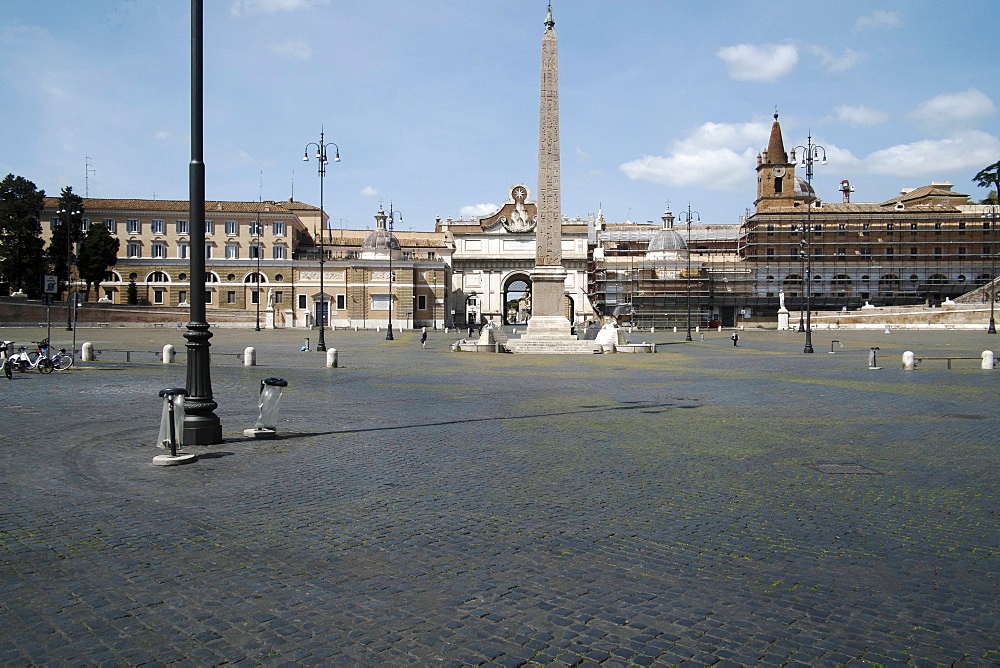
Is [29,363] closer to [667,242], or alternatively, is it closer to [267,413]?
[267,413]

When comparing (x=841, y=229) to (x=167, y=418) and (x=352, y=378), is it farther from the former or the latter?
(x=167, y=418)

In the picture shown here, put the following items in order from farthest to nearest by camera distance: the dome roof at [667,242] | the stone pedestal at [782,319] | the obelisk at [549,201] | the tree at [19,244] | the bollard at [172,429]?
the dome roof at [667,242]
the stone pedestal at [782,319]
the tree at [19,244]
the obelisk at [549,201]
the bollard at [172,429]

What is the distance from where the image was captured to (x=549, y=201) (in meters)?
30.2

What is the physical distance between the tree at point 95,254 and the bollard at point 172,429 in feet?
200

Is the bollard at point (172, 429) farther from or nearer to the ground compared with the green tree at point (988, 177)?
nearer to the ground

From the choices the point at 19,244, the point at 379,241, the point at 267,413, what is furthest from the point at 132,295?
the point at 267,413

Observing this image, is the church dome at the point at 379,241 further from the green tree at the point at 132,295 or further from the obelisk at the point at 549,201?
the obelisk at the point at 549,201

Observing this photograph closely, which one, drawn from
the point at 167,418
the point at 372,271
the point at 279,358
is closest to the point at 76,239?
the point at 372,271

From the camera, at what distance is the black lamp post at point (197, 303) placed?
341 inches

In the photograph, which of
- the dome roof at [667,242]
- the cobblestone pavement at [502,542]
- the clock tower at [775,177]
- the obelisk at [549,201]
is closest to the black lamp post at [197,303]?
the cobblestone pavement at [502,542]

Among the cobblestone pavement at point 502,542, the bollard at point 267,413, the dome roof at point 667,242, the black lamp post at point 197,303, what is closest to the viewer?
the cobblestone pavement at point 502,542

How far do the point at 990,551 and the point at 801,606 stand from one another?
183 cm

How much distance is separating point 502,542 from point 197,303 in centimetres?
523

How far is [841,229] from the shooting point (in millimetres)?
76500
